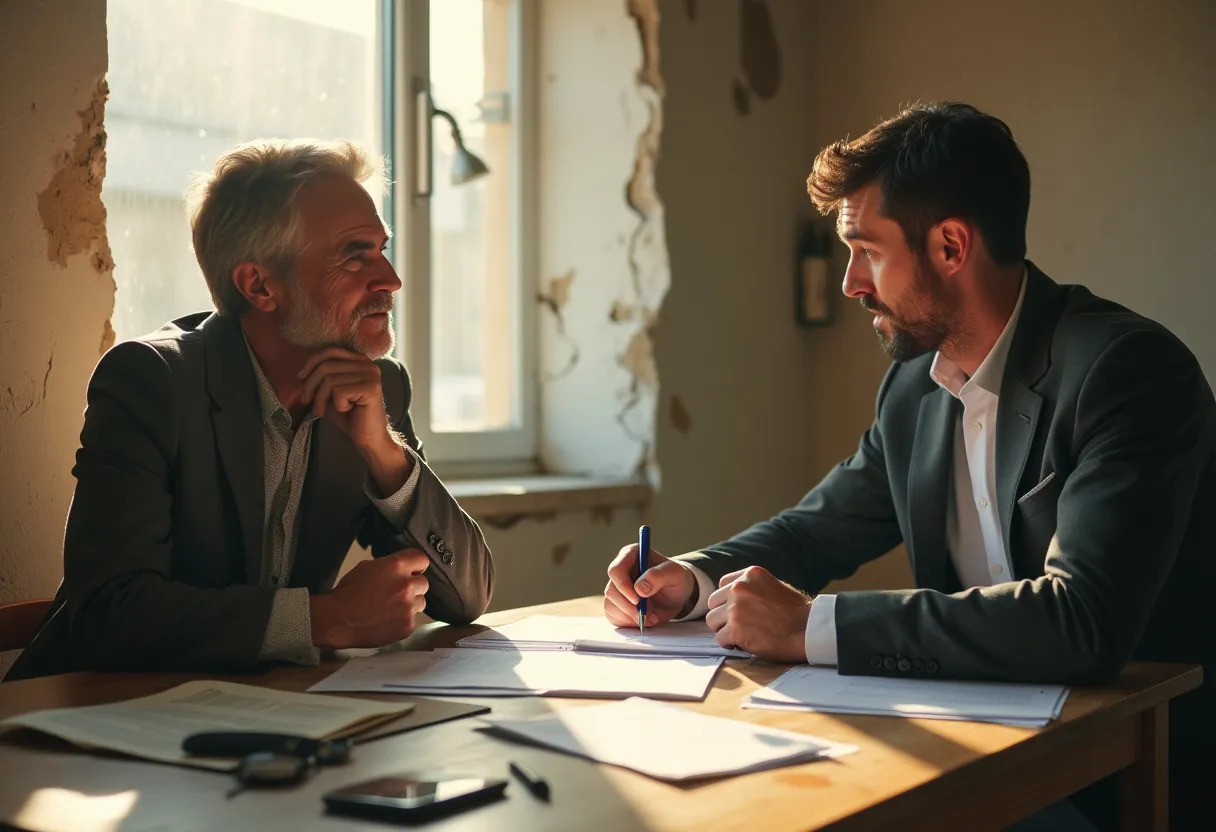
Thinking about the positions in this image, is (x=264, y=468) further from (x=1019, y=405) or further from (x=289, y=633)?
(x=1019, y=405)

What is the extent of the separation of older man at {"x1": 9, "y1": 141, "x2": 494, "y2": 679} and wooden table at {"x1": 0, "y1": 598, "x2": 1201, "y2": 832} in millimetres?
141

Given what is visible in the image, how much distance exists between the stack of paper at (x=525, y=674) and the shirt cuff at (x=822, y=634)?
0.11 metres

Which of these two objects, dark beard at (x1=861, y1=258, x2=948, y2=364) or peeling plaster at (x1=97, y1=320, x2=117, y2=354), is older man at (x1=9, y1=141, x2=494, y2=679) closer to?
peeling plaster at (x1=97, y1=320, x2=117, y2=354)

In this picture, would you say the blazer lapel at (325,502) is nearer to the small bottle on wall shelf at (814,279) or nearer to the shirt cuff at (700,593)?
the shirt cuff at (700,593)

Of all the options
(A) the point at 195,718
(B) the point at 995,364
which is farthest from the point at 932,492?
(A) the point at 195,718

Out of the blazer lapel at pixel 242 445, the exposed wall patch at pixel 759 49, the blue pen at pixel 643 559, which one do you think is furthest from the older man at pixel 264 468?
the exposed wall patch at pixel 759 49

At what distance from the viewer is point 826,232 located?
3514 mm

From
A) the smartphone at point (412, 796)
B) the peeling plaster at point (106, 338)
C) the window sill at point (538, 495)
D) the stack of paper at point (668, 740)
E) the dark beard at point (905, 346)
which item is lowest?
the stack of paper at point (668, 740)

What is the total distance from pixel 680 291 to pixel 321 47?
1.05 meters

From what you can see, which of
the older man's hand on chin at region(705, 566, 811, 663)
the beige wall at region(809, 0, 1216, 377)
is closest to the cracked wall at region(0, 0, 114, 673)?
the older man's hand on chin at region(705, 566, 811, 663)

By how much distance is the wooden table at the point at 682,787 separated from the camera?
890 millimetres

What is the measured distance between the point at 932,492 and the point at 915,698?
679mm

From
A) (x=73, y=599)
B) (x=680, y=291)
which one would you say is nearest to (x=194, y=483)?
(x=73, y=599)

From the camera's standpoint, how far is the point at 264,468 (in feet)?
5.88
